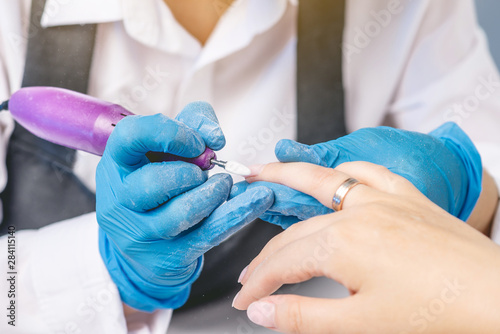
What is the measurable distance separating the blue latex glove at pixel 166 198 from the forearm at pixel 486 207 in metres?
0.43

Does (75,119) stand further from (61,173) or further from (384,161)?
(384,161)

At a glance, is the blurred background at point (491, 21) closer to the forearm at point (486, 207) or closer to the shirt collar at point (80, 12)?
the forearm at point (486, 207)

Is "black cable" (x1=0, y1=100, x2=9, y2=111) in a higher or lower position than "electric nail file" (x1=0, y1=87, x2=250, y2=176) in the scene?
lower

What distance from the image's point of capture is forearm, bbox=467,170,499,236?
68 cm

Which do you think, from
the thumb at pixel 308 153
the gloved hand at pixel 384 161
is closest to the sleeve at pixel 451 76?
the gloved hand at pixel 384 161

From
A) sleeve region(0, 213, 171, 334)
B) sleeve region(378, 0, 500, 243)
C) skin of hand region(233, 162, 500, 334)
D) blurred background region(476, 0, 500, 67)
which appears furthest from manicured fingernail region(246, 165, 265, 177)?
blurred background region(476, 0, 500, 67)

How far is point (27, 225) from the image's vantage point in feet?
2.03

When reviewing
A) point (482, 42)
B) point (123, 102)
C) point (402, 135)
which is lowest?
point (123, 102)

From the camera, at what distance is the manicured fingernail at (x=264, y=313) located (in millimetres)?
372

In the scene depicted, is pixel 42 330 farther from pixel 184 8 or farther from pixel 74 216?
pixel 184 8

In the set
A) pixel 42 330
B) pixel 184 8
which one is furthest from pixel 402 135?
pixel 42 330

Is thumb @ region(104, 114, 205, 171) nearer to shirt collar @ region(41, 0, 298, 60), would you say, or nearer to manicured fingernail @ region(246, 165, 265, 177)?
manicured fingernail @ region(246, 165, 265, 177)

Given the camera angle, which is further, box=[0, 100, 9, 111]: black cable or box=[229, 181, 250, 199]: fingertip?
box=[0, 100, 9, 111]: black cable

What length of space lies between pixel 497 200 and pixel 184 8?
653 millimetres
